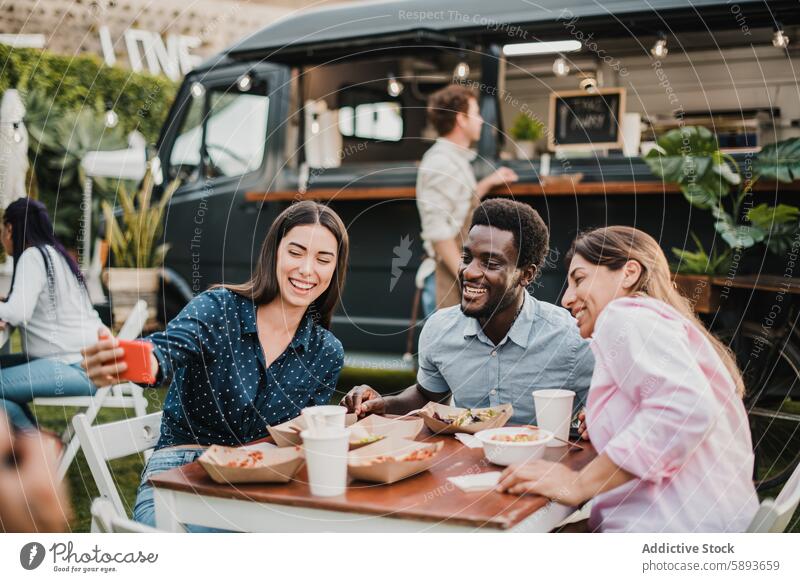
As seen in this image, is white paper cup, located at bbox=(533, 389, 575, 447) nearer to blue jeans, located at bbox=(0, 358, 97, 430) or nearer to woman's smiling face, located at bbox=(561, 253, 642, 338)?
woman's smiling face, located at bbox=(561, 253, 642, 338)

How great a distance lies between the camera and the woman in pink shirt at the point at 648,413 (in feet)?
6.07

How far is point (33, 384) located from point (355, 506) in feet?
5.66

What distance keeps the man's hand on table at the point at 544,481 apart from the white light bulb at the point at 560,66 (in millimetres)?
3195

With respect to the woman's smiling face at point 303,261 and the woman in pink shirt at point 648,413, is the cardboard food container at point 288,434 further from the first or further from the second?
the woman in pink shirt at point 648,413

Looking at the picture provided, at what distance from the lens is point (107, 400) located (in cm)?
326

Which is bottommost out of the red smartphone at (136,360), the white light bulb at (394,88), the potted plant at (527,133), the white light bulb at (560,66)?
the red smartphone at (136,360)

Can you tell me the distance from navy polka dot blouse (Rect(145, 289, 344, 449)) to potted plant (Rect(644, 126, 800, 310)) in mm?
1407

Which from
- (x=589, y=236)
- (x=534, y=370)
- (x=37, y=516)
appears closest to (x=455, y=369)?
(x=534, y=370)

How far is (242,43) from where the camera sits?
4176mm

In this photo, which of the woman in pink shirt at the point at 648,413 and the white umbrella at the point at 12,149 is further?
the white umbrella at the point at 12,149

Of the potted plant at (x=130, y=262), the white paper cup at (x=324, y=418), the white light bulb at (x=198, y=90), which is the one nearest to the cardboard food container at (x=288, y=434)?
the white paper cup at (x=324, y=418)

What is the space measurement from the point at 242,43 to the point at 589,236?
2.58 metres

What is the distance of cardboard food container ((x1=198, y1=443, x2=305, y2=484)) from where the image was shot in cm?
177

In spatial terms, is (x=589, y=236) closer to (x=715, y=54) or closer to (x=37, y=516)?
(x=37, y=516)
